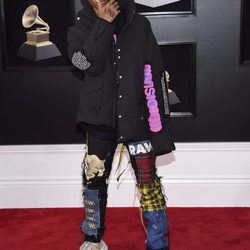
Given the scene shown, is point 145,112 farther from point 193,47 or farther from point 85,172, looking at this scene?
point 193,47

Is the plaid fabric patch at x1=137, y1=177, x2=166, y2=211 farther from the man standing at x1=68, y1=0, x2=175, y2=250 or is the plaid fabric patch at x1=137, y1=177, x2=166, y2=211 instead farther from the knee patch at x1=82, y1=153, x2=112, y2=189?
the knee patch at x1=82, y1=153, x2=112, y2=189

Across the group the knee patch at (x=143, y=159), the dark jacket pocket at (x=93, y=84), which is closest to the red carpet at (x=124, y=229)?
the knee patch at (x=143, y=159)

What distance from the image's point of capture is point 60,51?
3057 mm

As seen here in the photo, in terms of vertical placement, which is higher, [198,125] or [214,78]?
Result: [214,78]

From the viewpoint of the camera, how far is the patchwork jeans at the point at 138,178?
2375mm

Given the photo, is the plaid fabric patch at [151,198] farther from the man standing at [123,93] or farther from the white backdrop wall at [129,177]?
the white backdrop wall at [129,177]

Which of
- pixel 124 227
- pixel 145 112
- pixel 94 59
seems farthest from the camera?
pixel 124 227

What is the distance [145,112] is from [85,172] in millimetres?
453

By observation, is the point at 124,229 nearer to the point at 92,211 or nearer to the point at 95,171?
the point at 92,211

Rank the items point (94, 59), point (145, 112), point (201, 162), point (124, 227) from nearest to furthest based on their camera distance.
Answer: point (94, 59) < point (145, 112) < point (124, 227) < point (201, 162)

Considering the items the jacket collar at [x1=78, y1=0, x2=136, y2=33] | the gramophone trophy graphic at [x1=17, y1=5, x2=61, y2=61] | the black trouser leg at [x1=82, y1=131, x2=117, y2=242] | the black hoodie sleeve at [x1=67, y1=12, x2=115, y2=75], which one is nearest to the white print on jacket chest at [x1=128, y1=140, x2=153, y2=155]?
the black trouser leg at [x1=82, y1=131, x2=117, y2=242]

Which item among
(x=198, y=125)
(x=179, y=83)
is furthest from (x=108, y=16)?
(x=198, y=125)

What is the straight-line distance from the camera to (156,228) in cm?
240

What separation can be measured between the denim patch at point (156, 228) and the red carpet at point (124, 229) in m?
0.25
